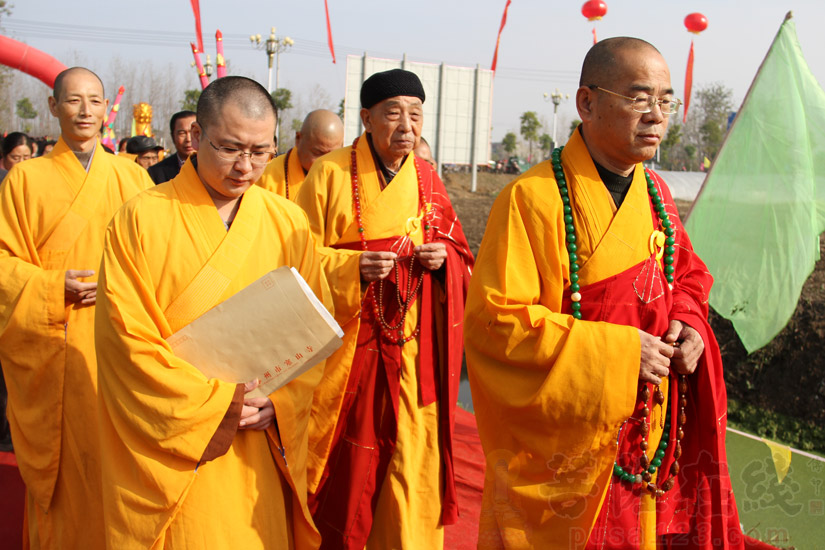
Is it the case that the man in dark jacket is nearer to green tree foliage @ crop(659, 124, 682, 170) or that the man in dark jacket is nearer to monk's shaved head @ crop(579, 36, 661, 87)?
monk's shaved head @ crop(579, 36, 661, 87)

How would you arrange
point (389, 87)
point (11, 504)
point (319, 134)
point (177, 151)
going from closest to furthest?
point (389, 87), point (11, 504), point (177, 151), point (319, 134)

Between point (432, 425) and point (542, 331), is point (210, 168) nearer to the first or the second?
point (542, 331)

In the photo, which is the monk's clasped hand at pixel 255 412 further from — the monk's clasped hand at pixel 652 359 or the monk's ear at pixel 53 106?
the monk's ear at pixel 53 106

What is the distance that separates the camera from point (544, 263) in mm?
2295

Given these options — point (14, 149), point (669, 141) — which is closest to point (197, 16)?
point (14, 149)

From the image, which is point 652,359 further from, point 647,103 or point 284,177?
point 284,177

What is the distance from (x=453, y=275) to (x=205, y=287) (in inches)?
60.3

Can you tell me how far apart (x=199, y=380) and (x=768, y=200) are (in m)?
4.01

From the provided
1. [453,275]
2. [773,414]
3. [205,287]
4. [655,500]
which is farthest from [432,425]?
[773,414]

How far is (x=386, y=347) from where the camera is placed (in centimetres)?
348

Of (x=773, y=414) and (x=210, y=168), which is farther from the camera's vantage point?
(x=773, y=414)

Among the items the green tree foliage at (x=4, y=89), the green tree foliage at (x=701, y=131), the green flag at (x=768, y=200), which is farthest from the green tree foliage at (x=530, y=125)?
the green flag at (x=768, y=200)

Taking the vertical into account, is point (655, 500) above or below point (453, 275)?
below

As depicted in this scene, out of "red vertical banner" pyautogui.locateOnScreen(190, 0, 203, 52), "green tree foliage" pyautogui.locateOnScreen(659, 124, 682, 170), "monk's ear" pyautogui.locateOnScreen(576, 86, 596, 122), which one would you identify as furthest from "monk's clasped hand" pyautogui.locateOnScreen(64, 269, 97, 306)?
"green tree foliage" pyautogui.locateOnScreen(659, 124, 682, 170)
